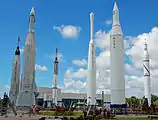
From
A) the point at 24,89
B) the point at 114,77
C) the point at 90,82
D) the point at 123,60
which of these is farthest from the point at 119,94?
the point at 24,89

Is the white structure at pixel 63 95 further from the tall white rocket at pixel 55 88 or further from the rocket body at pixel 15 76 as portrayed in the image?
the rocket body at pixel 15 76

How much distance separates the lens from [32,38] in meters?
46.8

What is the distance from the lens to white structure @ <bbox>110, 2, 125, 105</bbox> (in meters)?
35.3

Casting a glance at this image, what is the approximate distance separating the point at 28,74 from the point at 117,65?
1850cm

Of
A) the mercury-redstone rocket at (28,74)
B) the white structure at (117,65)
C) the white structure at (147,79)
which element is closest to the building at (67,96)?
the white structure at (147,79)

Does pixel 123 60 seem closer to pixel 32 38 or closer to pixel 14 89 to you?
pixel 32 38

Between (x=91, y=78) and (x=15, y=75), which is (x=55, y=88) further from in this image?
(x=91, y=78)

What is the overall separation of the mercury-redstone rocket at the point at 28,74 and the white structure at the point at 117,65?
17.1 metres

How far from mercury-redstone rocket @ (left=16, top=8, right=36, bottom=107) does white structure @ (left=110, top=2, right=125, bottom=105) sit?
17.1 meters

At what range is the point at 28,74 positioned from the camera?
45.1m

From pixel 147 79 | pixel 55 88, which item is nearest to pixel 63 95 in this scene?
pixel 55 88

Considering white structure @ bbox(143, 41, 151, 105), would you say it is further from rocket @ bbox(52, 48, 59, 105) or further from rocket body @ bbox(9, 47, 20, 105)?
rocket body @ bbox(9, 47, 20, 105)

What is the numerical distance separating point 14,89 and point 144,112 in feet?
97.9

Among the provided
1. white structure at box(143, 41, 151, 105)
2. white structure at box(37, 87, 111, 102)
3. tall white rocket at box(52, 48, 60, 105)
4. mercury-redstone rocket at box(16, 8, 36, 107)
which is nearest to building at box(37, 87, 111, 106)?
white structure at box(37, 87, 111, 102)
